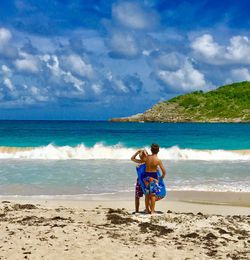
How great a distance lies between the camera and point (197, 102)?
13650 cm

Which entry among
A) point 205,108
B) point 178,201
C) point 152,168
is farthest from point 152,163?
point 205,108

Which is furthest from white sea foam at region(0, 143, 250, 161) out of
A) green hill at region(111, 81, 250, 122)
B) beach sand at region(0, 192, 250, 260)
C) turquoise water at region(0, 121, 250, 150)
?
green hill at region(111, 81, 250, 122)

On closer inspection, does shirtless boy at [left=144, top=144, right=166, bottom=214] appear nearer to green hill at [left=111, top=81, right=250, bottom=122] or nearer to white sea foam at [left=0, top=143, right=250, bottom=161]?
white sea foam at [left=0, top=143, right=250, bottom=161]

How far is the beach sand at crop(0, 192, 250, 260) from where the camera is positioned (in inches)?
298

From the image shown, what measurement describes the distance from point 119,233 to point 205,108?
414 feet

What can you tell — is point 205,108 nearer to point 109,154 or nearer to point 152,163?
point 109,154

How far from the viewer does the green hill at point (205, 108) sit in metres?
123

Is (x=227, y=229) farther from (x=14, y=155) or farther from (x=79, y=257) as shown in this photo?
(x=14, y=155)

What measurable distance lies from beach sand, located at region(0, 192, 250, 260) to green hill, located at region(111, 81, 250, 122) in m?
110

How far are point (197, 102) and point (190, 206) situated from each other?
413ft

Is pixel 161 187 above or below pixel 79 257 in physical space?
above

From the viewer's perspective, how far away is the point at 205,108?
132 metres

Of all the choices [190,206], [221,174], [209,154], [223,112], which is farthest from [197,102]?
[190,206]

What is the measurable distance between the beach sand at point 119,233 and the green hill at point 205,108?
110m
